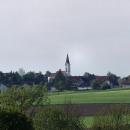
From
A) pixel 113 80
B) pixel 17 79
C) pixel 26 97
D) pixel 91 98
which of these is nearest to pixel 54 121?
pixel 26 97

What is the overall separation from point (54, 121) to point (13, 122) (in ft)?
20.8

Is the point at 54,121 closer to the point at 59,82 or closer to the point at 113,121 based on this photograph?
the point at 113,121

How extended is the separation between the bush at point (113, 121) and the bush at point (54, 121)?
2482 mm

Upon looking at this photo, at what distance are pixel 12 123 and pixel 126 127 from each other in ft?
37.3

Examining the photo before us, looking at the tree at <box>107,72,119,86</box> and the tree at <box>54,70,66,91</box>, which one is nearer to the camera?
the tree at <box>54,70,66,91</box>

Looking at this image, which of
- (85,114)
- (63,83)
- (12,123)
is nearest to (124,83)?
(63,83)

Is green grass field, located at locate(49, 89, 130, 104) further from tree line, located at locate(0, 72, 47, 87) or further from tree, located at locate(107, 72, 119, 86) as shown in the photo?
tree, located at locate(107, 72, 119, 86)

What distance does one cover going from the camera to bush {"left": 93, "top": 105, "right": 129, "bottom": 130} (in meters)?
43.7

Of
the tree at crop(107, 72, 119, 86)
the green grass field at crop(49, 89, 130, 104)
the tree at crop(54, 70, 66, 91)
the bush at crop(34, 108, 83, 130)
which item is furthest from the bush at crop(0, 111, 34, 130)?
the tree at crop(107, 72, 119, 86)

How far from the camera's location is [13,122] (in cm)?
3491

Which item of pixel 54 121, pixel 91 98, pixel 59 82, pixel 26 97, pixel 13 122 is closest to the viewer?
pixel 13 122

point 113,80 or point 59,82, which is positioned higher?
point 113,80

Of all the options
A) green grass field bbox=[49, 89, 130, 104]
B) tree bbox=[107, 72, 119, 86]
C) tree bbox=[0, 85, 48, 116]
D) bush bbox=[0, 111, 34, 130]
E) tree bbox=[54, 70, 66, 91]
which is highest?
tree bbox=[107, 72, 119, 86]

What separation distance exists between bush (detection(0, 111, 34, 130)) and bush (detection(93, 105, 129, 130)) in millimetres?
9227
